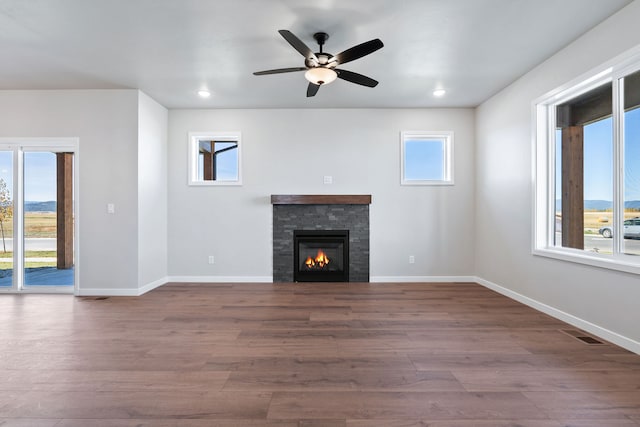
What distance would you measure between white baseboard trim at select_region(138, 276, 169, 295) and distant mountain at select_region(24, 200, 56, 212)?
1571 millimetres

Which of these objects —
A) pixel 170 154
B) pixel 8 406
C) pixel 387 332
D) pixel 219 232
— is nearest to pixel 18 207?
pixel 170 154

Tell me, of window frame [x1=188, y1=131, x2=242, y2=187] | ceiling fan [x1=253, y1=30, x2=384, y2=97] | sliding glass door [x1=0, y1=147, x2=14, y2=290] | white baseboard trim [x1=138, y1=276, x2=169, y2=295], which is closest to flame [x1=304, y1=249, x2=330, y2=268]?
window frame [x1=188, y1=131, x2=242, y2=187]

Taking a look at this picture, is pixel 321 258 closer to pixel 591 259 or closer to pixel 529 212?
pixel 529 212

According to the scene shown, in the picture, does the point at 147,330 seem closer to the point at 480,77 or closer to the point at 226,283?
the point at 226,283

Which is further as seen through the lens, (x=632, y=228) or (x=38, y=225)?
(x=38, y=225)

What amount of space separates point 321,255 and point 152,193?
8.70 feet

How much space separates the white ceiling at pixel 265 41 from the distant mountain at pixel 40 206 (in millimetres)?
1499

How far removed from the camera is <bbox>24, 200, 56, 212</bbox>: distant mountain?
4227mm

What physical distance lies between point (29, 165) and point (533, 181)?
633 centimetres

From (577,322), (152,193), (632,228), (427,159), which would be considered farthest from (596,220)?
(152,193)

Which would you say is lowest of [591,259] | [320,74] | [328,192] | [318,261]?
[318,261]

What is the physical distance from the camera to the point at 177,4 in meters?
2.46

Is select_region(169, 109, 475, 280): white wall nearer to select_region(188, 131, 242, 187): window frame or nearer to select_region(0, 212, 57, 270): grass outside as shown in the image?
select_region(188, 131, 242, 187): window frame

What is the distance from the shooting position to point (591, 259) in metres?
2.81
